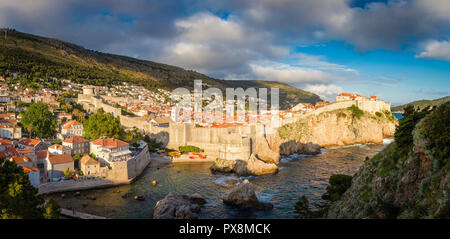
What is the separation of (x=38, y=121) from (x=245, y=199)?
23.3m

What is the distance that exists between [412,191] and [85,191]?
1893 cm

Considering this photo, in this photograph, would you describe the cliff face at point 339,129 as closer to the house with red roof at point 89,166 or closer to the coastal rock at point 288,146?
the coastal rock at point 288,146

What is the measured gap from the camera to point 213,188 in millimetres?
20484

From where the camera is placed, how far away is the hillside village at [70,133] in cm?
1981

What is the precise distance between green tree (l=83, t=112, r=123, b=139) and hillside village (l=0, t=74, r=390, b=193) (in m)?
1.02

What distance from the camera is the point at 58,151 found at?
22000 millimetres

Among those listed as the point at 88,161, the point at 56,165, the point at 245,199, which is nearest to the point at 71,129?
the point at 56,165

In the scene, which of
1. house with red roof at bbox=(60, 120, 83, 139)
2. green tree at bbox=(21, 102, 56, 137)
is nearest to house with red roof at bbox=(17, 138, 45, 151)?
green tree at bbox=(21, 102, 56, 137)

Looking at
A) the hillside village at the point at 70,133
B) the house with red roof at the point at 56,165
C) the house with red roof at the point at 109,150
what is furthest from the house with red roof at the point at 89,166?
the house with red roof at the point at 109,150

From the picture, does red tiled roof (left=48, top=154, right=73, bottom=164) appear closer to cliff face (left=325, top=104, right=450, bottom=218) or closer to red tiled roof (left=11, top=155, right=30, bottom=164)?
red tiled roof (left=11, top=155, right=30, bottom=164)

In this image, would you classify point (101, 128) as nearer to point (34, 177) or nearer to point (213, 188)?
point (34, 177)

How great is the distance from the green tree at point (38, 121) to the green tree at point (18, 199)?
18258 millimetres
